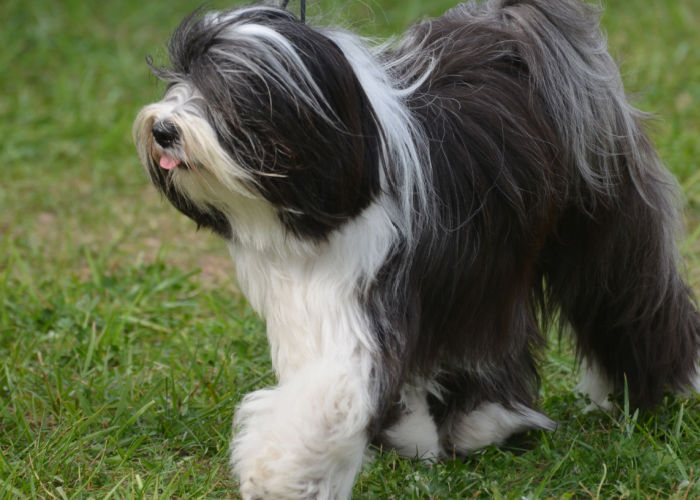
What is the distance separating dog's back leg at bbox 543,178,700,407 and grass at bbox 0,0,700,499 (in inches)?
5.6

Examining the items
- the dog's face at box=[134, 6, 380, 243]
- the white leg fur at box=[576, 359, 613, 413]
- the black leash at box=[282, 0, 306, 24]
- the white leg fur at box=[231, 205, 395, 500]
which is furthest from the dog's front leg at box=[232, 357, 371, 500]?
the white leg fur at box=[576, 359, 613, 413]

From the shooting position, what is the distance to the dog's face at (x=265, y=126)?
2664 millimetres

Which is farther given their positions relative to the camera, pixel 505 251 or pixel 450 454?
pixel 450 454

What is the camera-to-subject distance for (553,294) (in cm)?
359

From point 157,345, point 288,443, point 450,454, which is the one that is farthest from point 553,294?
point 157,345

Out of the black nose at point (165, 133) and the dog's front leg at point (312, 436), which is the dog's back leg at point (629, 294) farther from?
the black nose at point (165, 133)

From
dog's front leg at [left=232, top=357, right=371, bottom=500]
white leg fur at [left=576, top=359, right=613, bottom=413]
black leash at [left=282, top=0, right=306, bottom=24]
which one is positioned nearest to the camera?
dog's front leg at [left=232, top=357, right=371, bottom=500]

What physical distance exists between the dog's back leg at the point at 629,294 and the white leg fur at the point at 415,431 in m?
0.55

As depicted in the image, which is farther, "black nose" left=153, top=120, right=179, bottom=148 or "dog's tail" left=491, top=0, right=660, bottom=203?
"dog's tail" left=491, top=0, right=660, bottom=203

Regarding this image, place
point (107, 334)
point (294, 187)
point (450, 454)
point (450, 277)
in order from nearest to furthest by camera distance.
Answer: point (294, 187) → point (450, 277) → point (450, 454) → point (107, 334)

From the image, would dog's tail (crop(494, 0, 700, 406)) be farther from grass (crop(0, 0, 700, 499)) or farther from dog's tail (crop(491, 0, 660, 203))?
grass (crop(0, 0, 700, 499))

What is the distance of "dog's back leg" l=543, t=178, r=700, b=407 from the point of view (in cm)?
338

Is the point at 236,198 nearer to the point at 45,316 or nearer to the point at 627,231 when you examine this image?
the point at 627,231

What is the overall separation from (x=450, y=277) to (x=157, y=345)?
181cm
